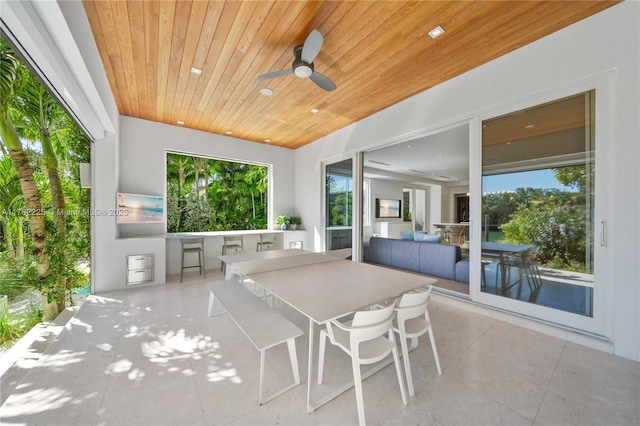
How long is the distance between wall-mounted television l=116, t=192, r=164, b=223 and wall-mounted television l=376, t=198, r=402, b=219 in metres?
6.43

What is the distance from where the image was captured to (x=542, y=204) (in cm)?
254

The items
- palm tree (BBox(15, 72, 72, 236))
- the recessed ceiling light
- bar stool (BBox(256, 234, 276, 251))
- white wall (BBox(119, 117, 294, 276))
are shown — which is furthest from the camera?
bar stool (BBox(256, 234, 276, 251))

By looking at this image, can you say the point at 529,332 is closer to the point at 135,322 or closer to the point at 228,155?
the point at 135,322

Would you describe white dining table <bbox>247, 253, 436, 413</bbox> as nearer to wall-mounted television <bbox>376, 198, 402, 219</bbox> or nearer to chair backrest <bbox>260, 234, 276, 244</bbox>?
chair backrest <bbox>260, 234, 276, 244</bbox>

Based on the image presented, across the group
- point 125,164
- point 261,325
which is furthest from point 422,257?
point 125,164

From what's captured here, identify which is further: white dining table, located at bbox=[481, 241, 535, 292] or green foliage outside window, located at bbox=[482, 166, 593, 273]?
white dining table, located at bbox=[481, 241, 535, 292]

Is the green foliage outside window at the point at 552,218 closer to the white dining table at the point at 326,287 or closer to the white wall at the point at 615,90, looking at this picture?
the white wall at the point at 615,90

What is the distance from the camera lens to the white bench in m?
1.56

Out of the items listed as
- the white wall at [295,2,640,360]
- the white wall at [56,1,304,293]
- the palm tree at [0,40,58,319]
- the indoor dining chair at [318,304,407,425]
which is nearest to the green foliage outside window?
the white wall at [295,2,640,360]

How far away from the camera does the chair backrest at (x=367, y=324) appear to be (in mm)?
1354

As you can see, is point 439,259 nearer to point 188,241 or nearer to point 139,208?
point 188,241

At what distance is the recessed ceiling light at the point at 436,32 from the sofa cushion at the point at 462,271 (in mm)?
3237

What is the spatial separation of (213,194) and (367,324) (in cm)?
741

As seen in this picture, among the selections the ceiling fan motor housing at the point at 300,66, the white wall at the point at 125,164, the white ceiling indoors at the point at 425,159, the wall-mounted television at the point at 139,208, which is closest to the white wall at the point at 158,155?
the white wall at the point at 125,164
